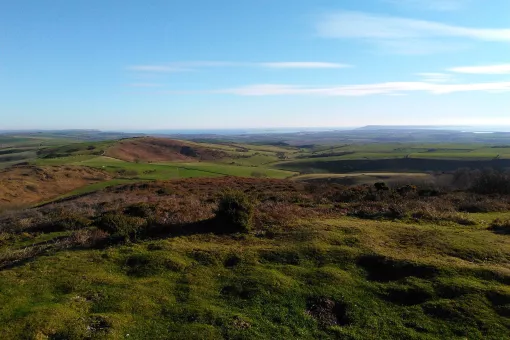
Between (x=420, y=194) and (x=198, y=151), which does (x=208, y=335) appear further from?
(x=198, y=151)

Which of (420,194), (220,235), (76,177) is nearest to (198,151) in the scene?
(76,177)

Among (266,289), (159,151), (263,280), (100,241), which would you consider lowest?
(159,151)

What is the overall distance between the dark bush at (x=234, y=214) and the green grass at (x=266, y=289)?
103 centimetres

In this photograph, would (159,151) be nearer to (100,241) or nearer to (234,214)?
(234,214)

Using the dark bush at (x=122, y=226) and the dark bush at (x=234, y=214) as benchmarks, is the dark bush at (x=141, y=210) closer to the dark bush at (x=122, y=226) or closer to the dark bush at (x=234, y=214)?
the dark bush at (x=122, y=226)

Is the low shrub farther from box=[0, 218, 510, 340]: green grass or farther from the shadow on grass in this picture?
the shadow on grass

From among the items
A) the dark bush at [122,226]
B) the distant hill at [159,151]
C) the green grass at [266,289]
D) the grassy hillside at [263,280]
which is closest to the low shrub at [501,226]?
the grassy hillside at [263,280]

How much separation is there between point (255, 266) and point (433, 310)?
5967 mm

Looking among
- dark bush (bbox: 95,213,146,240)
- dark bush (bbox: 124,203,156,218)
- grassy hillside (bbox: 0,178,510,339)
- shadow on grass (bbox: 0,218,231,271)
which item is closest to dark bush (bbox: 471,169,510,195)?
grassy hillside (bbox: 0,178,510,339)

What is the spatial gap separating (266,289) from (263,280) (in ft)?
1.67

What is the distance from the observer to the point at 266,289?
12.6m

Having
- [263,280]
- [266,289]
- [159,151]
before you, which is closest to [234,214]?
[263,280]

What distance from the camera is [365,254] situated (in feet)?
49.9

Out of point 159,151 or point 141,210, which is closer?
point 141,210
